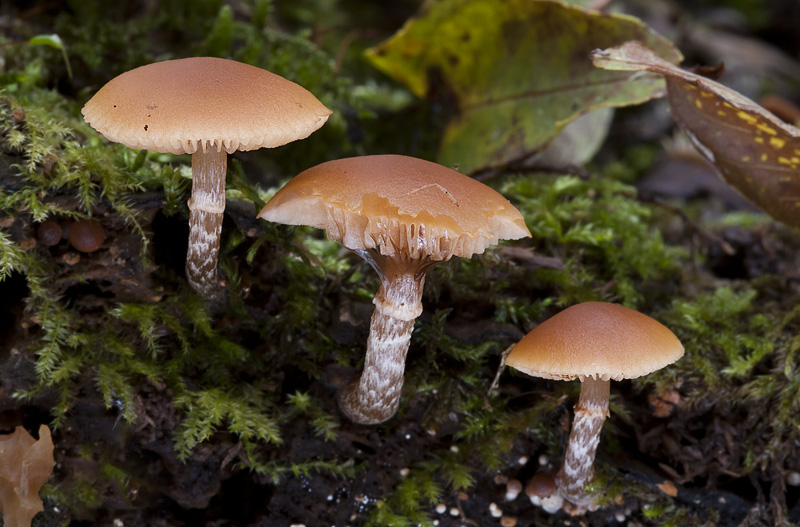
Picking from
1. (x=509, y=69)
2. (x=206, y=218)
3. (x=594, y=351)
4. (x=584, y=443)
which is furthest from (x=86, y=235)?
(x=509, y=69)

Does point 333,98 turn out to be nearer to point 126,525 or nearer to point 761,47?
point 126,525

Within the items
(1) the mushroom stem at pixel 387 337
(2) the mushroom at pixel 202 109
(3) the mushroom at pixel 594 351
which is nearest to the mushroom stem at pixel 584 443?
(3) the mushroom at pixel 594 351

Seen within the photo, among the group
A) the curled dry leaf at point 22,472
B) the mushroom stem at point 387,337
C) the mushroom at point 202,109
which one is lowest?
the curled dry leaf at point 22,472

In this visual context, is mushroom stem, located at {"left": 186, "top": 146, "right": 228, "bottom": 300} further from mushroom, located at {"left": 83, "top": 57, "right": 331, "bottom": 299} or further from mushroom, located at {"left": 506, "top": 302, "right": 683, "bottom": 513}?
mushroom, located at {"left": 506, "top": 302, "right": 683, "bottom": 513}

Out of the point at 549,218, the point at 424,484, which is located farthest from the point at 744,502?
the point at 549,218

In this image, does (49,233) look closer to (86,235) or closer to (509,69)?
(86,235)

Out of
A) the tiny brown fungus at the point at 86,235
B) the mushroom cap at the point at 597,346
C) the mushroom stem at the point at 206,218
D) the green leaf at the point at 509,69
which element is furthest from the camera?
the green leaf at the point at 509,69

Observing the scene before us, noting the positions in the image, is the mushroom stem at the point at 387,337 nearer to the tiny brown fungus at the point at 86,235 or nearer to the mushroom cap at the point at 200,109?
the mushroom cap at the point at 200,109
